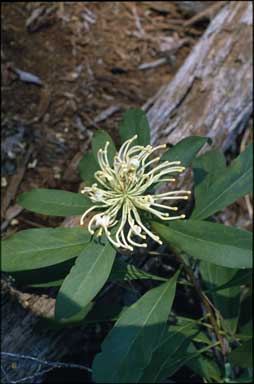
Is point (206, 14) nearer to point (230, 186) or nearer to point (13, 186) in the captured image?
point (13, 186)

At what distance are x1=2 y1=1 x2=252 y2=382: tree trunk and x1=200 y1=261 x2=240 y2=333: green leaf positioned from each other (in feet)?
2.05

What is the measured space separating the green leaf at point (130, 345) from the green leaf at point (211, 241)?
0.32 meters

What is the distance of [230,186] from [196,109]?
897mm

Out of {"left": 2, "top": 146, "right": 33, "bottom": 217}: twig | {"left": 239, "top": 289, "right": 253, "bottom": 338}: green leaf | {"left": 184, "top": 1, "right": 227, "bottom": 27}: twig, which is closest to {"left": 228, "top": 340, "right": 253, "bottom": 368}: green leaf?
{"left": 239, "top": 289, "right": 253, "bottom": 338}: green leaf

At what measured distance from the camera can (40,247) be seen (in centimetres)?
208

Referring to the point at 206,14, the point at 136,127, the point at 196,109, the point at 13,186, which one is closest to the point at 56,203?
the point at 136,127

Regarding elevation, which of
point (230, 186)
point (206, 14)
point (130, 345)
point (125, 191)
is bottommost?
point (130, 345)

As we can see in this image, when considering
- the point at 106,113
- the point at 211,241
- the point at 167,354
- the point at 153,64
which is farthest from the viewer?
the point at 153,64

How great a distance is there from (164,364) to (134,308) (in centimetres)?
33

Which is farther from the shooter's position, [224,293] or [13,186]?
[13,186]

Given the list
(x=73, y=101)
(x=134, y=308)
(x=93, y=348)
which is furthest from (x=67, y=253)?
(x=73, y=101)

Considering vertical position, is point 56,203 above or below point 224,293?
above

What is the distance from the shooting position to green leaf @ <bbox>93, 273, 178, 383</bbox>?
2.18 m

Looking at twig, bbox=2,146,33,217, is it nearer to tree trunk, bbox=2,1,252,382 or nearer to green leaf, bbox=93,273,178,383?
tree trunk, bbox=2,1,252,382
